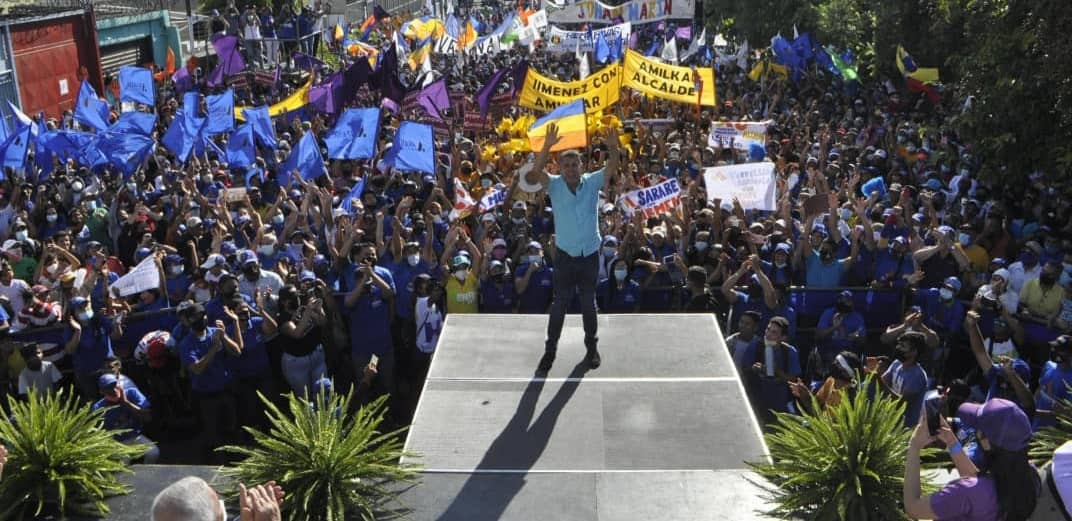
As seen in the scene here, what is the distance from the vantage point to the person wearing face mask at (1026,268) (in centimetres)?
1019

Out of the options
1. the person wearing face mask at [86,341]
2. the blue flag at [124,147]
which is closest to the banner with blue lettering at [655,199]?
the person wearing face mask at [86,341]

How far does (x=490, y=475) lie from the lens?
6020 mm

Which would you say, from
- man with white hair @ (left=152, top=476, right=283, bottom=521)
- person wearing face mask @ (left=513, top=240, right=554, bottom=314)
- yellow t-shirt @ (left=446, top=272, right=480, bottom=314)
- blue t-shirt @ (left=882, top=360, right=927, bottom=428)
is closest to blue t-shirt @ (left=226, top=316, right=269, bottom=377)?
yellow t-shirt @ (left=446, top=272, right=480, bottom=314)

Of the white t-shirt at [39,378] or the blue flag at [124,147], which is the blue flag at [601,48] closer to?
the blue flag at [124,147]

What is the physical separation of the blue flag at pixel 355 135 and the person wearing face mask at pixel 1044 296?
8.72 metres

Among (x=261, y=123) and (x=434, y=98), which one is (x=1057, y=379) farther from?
(x=261, y=123)

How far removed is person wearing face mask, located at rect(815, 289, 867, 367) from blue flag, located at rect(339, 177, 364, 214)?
230 inches

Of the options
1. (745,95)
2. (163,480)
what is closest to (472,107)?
(745,95)

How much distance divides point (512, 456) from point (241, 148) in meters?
10.7

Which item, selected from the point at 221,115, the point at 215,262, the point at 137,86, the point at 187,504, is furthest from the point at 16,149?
the point at 187,504

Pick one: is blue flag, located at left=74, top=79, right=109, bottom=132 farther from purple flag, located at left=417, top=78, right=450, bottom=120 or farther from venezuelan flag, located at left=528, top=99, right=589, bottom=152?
venezuelan flag, located at left=528, top=99, right=589, bottom=152

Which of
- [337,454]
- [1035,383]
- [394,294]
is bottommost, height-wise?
[1035,383]

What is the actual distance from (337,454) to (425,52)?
710 inches

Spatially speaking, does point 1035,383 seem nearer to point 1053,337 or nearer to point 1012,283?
point 1053,337
